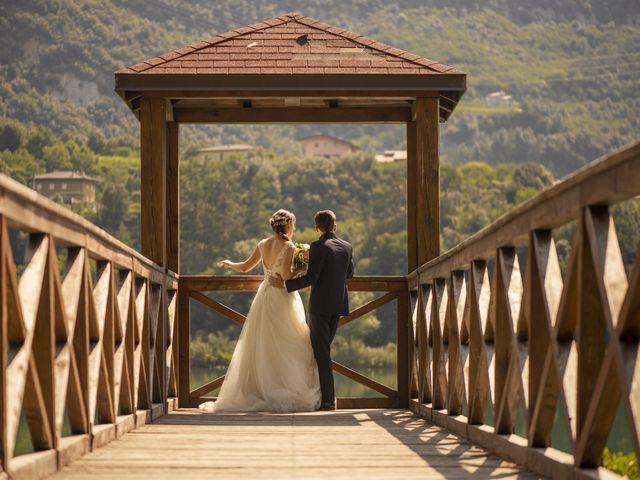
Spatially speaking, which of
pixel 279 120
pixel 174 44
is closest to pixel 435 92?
pixel 279 120

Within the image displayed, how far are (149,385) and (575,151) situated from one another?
102 meters

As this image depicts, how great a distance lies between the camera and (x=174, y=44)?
370ft

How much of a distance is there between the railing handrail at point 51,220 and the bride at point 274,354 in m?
2.90

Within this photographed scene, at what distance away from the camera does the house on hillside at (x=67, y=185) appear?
80250mm

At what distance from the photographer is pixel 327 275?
317 inches

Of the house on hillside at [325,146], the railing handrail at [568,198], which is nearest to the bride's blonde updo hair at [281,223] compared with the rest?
the railing handrail at [568,198]

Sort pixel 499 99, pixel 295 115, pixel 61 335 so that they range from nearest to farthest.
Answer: pixel 61 335
pixel 295 115
pixel 499 99

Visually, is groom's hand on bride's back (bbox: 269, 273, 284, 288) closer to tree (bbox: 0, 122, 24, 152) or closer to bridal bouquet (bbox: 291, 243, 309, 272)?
bridal bouquet (bbox: 291, 243, 309, 272)

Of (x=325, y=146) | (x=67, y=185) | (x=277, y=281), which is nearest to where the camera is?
(x=277, y=281)

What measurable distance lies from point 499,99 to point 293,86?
11048 centimetres

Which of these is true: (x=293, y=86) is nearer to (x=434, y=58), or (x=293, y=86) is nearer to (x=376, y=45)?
(x=376, y=45)

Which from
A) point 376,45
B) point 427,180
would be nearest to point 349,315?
point 427,180

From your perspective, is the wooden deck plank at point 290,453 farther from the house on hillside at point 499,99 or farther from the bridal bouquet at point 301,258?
the house on hillside at point 499,99

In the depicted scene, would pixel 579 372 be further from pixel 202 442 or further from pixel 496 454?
pixel 202 442
